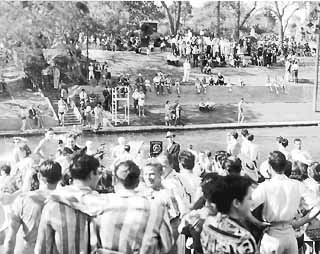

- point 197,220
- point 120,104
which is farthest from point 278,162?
point 120,104

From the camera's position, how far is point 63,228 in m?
3.13

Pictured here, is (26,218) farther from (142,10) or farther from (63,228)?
(142,10)

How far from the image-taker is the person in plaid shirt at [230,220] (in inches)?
106

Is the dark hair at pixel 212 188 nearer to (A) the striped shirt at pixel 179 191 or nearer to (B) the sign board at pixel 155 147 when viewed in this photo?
(A) the striped shirt at pixel 179 191

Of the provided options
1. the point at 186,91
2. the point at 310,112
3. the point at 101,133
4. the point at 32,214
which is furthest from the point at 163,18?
the point at 32,214

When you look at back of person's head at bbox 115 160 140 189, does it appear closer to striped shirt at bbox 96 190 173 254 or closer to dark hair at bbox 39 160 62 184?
striped shirt at bbox 96 190 173 254

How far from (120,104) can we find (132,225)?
6.92 metres

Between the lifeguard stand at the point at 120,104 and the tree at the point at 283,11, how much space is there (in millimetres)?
2978

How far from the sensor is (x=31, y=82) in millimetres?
9398

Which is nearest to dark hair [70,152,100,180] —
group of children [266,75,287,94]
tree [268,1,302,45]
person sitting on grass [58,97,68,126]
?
person sitting on grass [58,97,68,126]

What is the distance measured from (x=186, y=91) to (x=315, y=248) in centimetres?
591

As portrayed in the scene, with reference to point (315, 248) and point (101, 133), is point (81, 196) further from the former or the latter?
point (101, 133)

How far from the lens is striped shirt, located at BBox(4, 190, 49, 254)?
3336 mm

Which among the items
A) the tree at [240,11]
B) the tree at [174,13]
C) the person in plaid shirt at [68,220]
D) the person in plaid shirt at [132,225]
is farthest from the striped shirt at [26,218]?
the tree at [240,11]
